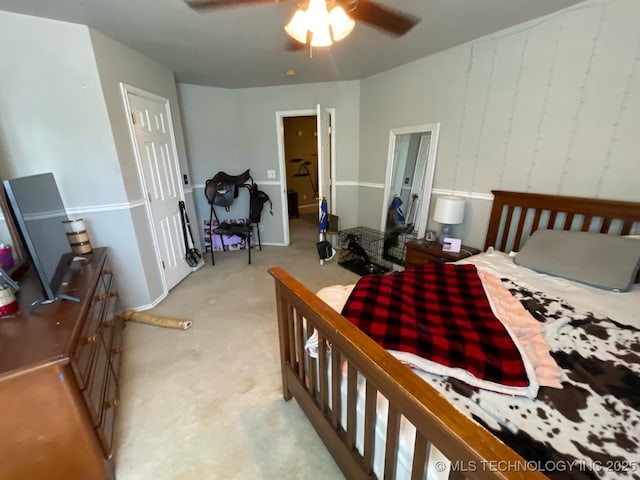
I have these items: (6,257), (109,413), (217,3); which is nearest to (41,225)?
(6,257)

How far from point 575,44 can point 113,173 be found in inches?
139

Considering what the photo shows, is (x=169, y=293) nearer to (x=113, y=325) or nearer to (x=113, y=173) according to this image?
(x=113, y=325)

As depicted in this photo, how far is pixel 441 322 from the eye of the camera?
1.22 meters

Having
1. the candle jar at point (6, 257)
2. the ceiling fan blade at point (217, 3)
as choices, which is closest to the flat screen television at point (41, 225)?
the candle jar at point (6, 257)

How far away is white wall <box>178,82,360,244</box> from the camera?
372cm

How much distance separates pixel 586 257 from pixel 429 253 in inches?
42.3

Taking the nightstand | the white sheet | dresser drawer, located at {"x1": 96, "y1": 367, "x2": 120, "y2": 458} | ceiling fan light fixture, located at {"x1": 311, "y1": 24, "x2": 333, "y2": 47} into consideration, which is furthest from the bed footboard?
the nightstand

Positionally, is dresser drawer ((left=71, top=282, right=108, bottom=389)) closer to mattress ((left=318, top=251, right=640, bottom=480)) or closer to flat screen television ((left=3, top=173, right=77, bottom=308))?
flat screen television ((left=3, top=173, right=77, bottom=308))

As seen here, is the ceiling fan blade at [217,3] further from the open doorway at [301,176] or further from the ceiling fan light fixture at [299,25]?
the open doorway at [301,176]

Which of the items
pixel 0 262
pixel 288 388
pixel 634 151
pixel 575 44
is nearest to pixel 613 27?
pixel 575 44

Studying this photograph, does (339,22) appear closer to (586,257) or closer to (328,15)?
(328,15)

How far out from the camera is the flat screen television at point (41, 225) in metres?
1.19

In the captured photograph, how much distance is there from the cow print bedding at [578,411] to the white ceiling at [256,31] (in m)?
2.08

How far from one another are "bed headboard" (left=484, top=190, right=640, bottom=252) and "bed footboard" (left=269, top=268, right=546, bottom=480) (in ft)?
6.50
